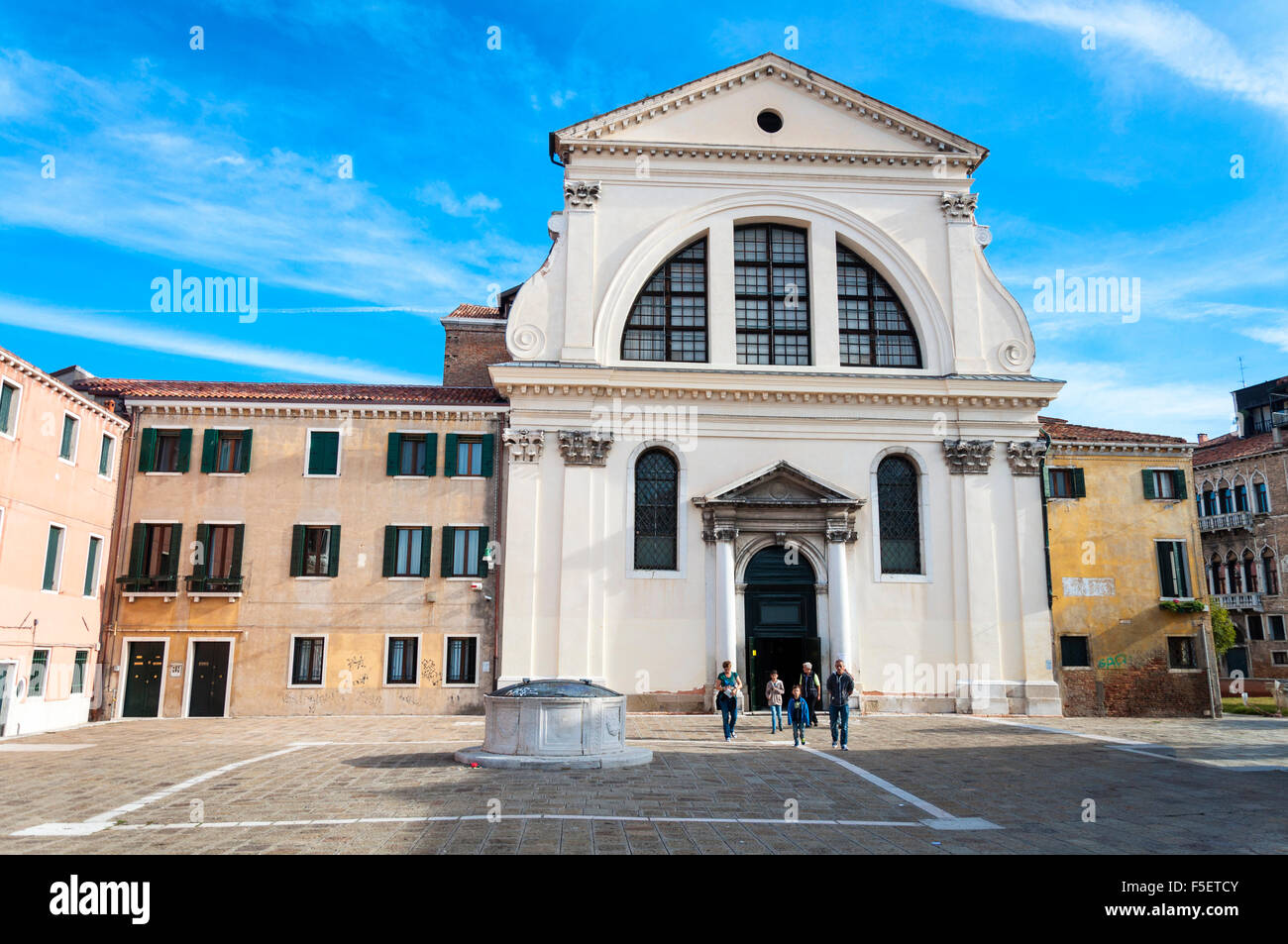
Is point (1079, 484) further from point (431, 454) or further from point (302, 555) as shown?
point (302, 555)

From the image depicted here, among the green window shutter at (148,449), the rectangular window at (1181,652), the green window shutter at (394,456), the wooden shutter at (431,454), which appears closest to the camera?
the green window shutter at (148,449)

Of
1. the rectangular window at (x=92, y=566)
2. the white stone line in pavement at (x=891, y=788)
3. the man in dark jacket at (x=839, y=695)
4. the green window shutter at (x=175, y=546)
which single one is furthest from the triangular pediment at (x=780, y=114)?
the white stone line in pavement at (x=891, y=788)

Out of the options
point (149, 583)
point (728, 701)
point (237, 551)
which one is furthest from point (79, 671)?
point (728, 701)

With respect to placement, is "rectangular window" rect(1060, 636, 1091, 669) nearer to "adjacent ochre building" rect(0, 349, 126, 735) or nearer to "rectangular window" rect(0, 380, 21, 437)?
"adjacent ochre building" rect(0, 349, 126, 735)

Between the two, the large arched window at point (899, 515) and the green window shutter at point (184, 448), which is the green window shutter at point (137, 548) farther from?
the large arched window at point (899, 515)

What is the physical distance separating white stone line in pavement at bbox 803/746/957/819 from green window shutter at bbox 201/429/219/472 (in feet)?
Result: 61.4

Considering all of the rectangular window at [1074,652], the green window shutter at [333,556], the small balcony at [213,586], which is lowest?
the rectangular window at [1074,652]

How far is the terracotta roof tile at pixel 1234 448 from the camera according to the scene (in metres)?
48.3

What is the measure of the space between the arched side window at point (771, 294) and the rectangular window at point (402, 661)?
1305 cm

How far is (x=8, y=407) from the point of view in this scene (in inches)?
812

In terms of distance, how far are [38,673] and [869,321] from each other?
25.1m

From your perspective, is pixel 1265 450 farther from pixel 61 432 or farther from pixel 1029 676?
pixel 61 432

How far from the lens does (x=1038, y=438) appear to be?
27.9m

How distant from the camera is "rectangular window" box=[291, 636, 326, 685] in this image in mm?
25469
